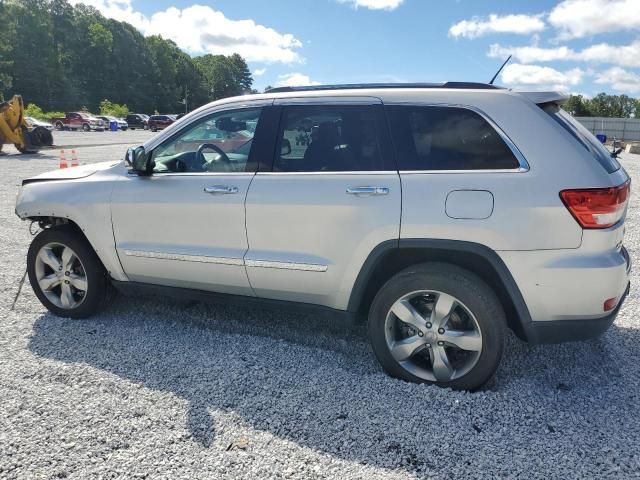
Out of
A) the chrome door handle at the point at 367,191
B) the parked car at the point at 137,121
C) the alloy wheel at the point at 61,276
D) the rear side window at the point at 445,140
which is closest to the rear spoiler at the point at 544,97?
the rear side window at the point at 445,140

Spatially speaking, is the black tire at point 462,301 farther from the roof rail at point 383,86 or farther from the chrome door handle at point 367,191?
the roof rail at point 383,86

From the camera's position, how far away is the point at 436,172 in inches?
117

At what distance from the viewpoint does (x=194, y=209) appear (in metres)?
3.56

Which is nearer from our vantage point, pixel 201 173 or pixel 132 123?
pixel 201 173

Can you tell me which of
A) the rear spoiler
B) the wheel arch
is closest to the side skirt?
the wheel arch

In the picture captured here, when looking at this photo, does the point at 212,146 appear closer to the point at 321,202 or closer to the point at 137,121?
the point at 321,202

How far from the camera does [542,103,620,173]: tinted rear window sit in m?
2.93

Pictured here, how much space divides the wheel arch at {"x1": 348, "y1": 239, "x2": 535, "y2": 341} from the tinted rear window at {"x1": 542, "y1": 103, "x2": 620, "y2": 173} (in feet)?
2.79

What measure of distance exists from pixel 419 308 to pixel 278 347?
1137 mm

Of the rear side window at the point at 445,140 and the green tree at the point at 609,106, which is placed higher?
the green tree at the point at 609,106

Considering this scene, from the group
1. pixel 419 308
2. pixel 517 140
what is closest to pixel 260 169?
pixel 419 308

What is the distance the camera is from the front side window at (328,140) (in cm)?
320

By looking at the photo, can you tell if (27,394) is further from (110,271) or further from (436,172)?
(436,172)

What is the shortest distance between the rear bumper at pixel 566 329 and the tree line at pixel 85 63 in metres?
58.0
